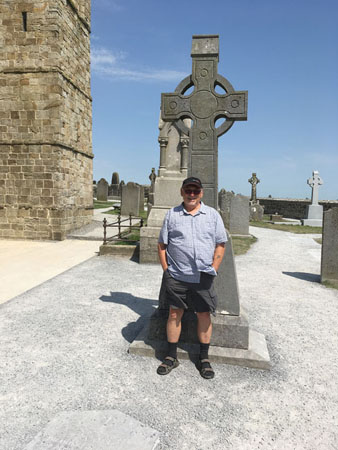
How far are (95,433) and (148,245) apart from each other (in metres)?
4.91

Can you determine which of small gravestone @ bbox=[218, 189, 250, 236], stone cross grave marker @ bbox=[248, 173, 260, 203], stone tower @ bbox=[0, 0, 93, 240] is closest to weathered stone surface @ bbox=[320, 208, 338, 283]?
→ small gravestone @ bbox=[218, 189, 250, 236]

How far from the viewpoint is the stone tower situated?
964cm

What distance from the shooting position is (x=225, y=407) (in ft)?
7.23

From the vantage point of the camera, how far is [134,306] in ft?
13.8

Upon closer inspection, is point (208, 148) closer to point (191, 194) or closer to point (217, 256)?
point (191, 194)

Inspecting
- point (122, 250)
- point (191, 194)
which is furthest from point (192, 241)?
point (122, 250)

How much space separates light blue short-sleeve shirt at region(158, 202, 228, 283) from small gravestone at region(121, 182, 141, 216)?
532 inches

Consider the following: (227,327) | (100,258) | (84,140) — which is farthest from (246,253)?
(84,140)

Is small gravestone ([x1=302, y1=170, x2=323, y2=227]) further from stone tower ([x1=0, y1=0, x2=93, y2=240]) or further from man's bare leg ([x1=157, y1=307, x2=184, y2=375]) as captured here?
man's bare leg ([x1=157, y1=307, x2=184, y2=375])

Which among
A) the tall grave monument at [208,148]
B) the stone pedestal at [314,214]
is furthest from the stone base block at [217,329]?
the stone pedestal at [314,214]

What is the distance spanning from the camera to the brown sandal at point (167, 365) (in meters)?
2.59

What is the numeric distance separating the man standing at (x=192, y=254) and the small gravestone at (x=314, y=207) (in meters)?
16.2

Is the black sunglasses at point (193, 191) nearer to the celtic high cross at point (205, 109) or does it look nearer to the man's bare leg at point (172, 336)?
the celtic high cross at point (205, 109)

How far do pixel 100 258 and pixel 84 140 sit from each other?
6734 mm
